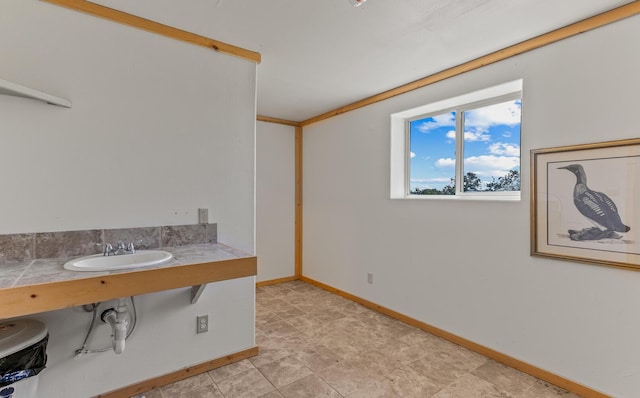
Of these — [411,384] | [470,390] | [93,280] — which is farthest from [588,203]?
[93,280]

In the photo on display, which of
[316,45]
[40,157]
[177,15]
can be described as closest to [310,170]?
[316,45]

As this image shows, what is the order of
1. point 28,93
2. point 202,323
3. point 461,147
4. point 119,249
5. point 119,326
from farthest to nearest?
1. point 461,147
2. point 202,323
3. point 119,249
4. point 119,326
5. point 28,93

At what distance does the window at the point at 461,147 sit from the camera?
8.16ft

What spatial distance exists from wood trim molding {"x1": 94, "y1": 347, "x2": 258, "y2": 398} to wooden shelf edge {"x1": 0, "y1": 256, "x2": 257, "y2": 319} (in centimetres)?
94

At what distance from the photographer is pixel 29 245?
5.57ft

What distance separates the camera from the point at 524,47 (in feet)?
7.18

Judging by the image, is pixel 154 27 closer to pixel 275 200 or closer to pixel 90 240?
pixel 90 240

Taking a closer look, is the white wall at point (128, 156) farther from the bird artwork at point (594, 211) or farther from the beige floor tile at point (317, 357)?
the bird artwork at point (594, 211)

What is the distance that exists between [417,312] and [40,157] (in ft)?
9.90

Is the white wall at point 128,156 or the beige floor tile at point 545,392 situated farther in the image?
the beige floor tile at point 545,392

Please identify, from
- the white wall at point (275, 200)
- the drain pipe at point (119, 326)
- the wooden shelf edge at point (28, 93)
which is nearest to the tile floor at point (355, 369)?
the drain pipe at point (119, 326)

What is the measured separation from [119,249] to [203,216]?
54cm

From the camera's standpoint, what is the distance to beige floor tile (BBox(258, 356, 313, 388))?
2.10 m

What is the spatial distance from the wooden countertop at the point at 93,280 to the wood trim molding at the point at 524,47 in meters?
2.21
